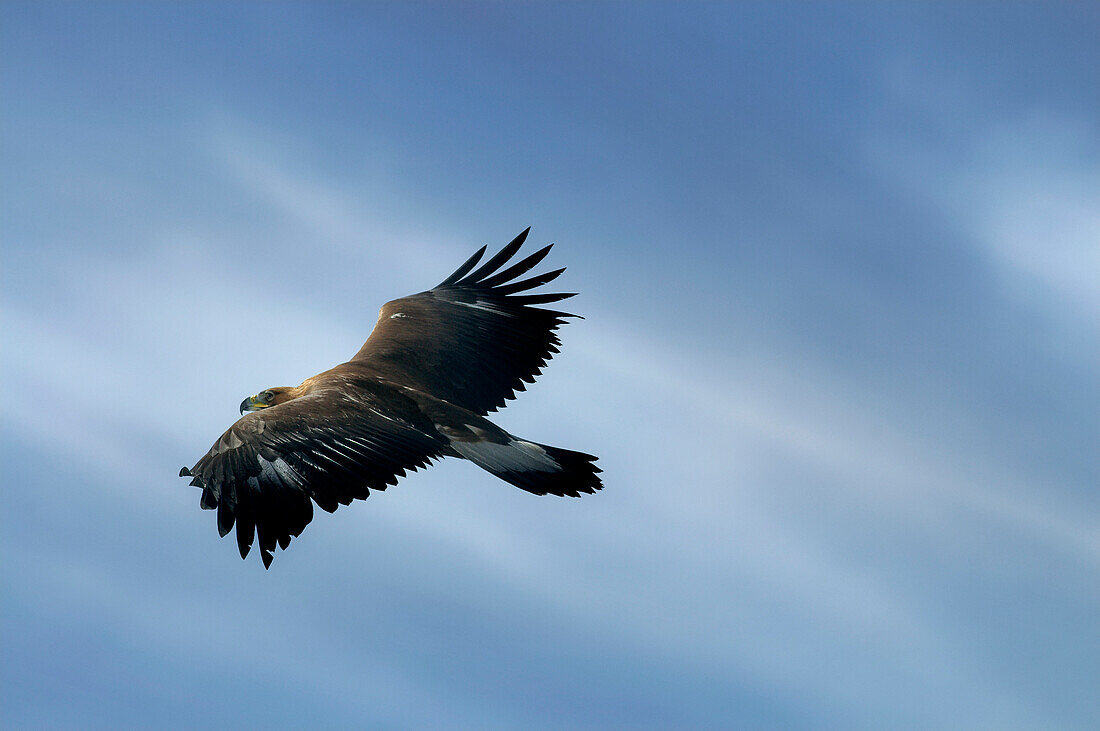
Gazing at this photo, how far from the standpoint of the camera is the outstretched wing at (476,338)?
32.3 feet

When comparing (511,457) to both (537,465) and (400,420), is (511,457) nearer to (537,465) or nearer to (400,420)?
(537,465)

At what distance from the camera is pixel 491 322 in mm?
10312

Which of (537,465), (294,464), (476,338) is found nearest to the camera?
(294,464)

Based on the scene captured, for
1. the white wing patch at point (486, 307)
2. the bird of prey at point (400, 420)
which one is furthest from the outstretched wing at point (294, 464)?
the white wing patch at point (486, 307)

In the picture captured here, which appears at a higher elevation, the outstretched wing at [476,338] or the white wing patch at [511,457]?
the outstretched wing at [476,338]

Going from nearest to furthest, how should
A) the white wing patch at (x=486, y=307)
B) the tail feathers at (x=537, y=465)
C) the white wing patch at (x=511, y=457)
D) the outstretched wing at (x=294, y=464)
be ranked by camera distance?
the outstretched wing at (x=294, y=464)
the tail feathers at (x=537, y=465)
the white wing patch at (x=511, y=457)
the white wing patch at (x=486, y=307)

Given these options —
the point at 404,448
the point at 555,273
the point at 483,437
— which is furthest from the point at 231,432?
the point at 555,273

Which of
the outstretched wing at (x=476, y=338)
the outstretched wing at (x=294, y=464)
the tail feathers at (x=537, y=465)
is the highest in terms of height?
the outstretched wing at (x=476, y=338)

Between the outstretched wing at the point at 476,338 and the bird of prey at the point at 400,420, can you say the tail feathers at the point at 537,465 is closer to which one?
the bird of prey at the point at 400,420

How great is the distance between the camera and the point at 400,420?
27.7ft

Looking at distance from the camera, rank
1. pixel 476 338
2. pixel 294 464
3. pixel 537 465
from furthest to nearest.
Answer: pixel 476 338, pixel 537 465, pixel 294 464

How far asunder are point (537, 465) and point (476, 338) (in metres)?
2.30

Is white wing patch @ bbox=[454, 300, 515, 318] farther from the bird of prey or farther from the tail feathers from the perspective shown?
the tail feathers

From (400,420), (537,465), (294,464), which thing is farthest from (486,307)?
(294,464)
